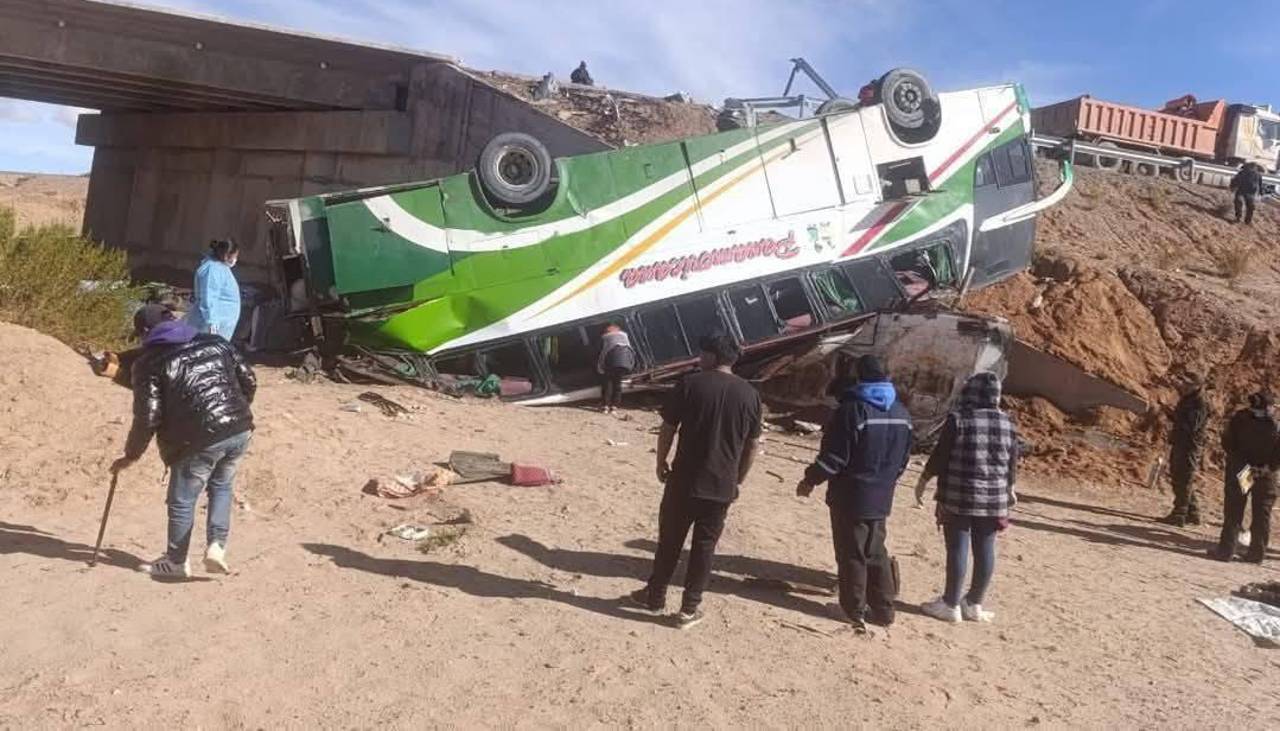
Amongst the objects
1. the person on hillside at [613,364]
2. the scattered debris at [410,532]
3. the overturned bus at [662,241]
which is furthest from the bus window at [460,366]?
the scattered debris at [410,532]

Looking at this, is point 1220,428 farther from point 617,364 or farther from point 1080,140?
point 1080,140

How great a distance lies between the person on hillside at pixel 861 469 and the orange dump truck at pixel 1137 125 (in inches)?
804

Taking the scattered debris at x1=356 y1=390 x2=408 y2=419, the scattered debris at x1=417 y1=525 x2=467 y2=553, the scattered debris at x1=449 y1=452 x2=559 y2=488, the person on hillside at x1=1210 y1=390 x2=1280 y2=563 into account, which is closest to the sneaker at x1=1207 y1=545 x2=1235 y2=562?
the person on hillside at x1=1210 y1=390 x2=1280 y2=563

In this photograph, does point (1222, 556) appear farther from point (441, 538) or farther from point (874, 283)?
point (441, 538)

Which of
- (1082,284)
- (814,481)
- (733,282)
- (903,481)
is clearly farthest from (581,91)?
(814,481)

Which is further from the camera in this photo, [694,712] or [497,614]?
[497,614]

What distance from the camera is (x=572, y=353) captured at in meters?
11.8

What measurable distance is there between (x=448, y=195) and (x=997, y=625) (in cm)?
773

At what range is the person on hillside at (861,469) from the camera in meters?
5.01

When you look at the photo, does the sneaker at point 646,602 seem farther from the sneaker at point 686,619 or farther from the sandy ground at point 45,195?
the sandy ground at point 45,195

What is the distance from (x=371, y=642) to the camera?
452 cm

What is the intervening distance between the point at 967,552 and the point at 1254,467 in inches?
161

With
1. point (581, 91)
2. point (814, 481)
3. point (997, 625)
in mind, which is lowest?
point (997, 625)

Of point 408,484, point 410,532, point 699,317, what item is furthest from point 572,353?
point 410,532
